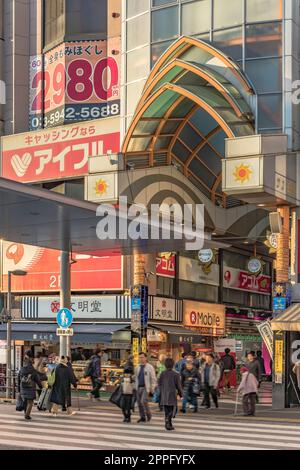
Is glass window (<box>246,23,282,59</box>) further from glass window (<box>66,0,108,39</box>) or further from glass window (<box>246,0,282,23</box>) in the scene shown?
glass window (<box>66,0,108,39</box>)

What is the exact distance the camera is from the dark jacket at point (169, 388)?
2003 cm

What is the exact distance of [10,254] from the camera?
42094mm

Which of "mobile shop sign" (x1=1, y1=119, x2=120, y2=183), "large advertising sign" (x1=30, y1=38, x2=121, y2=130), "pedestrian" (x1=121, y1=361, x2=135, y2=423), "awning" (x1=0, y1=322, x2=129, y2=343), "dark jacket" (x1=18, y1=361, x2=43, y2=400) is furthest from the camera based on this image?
"large advertising sign" (x1=30, y1=38, x2=121, y2=130)

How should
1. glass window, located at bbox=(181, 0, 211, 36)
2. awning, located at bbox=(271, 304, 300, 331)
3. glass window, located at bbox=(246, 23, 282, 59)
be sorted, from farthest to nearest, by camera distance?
glass window, located at bbox=(181, 0, 211, 36) → glass window, located at bbox=(246, 23, 282, 59) → awning, located at bbox=(271, 304, 300, 331)

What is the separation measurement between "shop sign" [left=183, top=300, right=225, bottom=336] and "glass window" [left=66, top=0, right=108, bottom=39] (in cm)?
1299

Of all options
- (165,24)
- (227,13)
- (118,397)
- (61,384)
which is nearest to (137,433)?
(118,397)

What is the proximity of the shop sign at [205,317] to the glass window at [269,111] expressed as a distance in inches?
526

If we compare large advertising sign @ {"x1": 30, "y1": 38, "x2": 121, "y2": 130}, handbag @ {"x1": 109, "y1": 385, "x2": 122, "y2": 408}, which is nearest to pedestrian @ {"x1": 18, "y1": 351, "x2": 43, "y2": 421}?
handbag @ {"x1": 109, "y1": 385, "x2": 122, "y2": 408}

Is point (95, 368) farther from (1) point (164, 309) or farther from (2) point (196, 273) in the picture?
(2) point (196, 273)

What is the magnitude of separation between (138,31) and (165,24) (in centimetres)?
154

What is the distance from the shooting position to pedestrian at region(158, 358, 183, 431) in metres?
20.0

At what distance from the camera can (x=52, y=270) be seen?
133 feet

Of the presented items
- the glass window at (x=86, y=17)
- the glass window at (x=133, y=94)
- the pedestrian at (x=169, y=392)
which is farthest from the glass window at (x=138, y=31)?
the pedestrian at (x=169, y=392)
